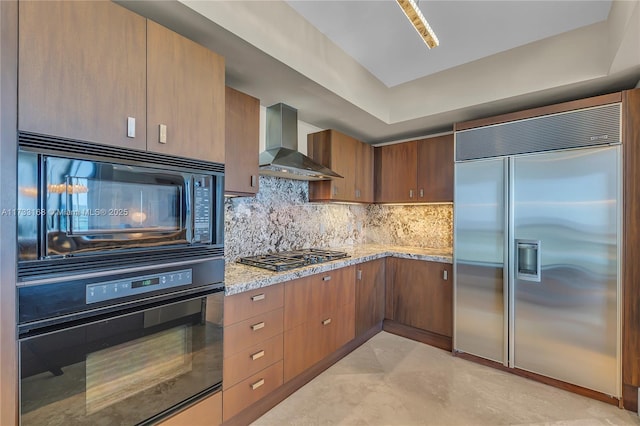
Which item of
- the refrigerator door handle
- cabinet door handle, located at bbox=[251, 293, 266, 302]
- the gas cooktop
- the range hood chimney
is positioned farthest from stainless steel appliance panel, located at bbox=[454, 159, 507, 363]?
cabinet door handle, located at bbox=[251, 293, 266, 302]

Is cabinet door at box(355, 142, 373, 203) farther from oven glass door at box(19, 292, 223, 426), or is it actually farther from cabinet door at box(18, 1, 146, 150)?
cabinet door at box(18, 1, 146, 150)

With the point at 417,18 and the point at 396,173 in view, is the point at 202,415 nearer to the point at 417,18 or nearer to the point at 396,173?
the point at 417,18

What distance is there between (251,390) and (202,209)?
1.22 metres

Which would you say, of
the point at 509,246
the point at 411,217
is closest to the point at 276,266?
the point at 509,246

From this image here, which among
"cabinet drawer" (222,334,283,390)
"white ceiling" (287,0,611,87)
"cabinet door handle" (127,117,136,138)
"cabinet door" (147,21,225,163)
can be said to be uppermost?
"white ceiling" (287,0,611,87)

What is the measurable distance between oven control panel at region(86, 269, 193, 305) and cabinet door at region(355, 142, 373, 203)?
2.37 m

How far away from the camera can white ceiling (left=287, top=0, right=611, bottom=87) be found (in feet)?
6.14

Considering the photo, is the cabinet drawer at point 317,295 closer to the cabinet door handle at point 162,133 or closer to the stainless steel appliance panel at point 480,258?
the stainless steel appliance panel at point 480,258

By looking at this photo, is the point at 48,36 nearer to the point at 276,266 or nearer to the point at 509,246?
the point at 276,266

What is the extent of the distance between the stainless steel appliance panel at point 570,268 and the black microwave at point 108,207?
2478mm

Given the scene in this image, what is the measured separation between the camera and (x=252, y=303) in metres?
1.84

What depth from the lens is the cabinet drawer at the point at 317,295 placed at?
212 centimetres

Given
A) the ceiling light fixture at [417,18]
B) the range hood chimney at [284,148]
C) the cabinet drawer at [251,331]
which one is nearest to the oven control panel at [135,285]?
the cabinet drawer at [251,331]

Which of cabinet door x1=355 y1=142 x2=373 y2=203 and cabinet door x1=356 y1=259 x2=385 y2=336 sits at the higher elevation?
cabinet door x1=355 y1=142 x2=373 y2=203
